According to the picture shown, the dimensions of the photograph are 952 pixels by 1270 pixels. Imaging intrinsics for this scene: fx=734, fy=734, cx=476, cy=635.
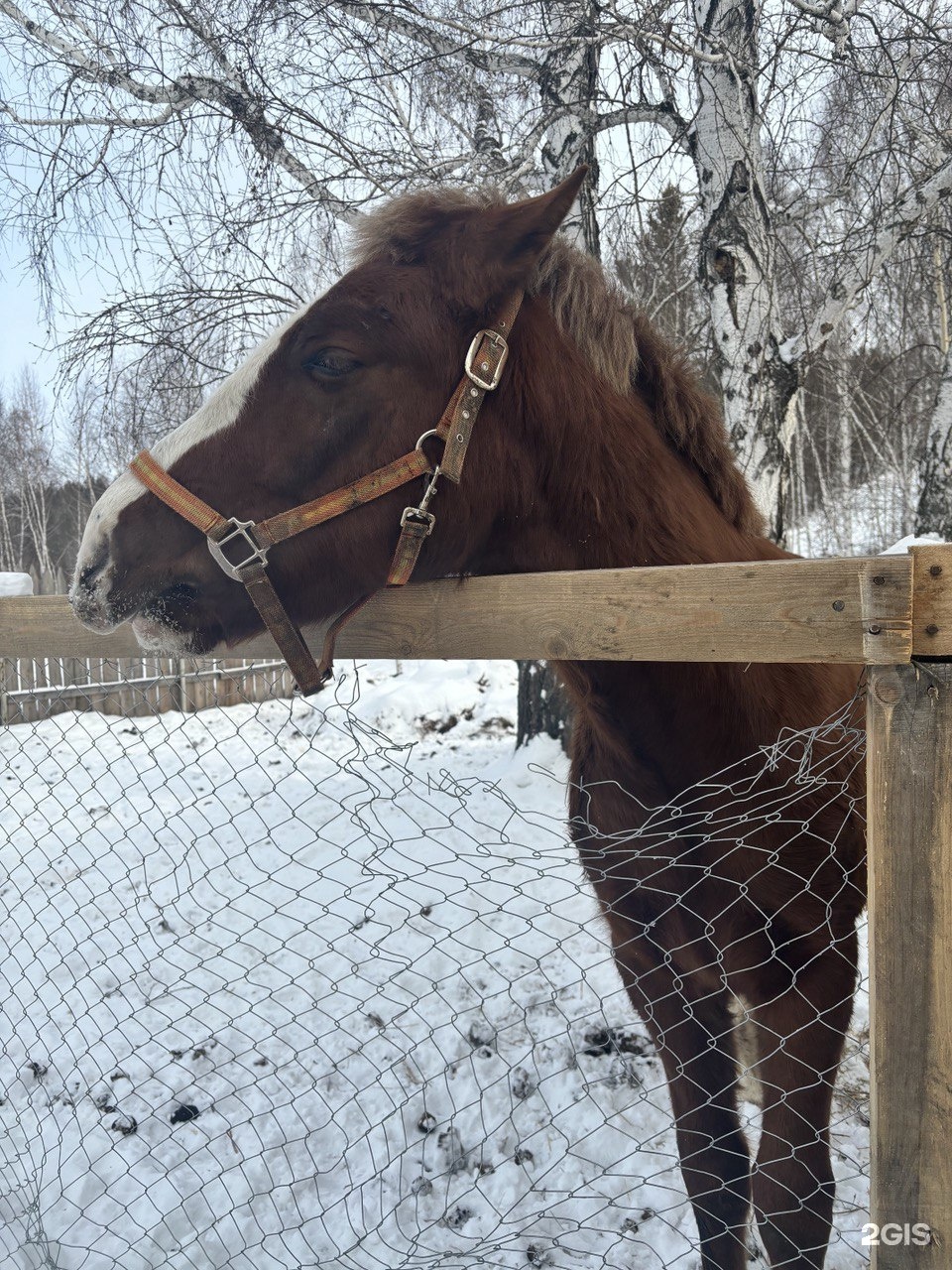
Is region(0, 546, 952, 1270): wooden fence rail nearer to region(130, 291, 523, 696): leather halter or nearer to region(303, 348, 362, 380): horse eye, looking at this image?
region(130, 291, 523, 696): leather halter

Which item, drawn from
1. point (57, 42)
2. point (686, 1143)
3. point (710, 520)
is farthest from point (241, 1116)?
point (57, 42)

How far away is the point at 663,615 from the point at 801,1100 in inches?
50.6

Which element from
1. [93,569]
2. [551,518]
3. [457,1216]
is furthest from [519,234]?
[457,1216]

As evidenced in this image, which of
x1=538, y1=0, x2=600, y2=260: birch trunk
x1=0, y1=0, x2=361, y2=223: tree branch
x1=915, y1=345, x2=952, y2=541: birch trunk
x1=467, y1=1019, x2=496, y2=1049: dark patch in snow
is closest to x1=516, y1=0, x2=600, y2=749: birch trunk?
x1=538, y1=0, x2=600, y2=260: birch trunk

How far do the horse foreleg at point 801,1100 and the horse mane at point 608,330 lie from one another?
1068 mm

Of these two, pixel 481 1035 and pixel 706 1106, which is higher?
pixel 706 1106

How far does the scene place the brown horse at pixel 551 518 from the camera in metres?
1.48

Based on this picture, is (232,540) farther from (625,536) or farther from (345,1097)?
(345,1097)

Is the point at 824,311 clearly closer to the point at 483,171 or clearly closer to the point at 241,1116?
the point at 483,171

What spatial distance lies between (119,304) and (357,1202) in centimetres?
645

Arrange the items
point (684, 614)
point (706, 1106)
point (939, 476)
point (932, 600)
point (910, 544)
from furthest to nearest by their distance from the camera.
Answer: point (939, 476)
point (706, 1106)
point (910, 544)
point (684, 614)
point (932, 600)

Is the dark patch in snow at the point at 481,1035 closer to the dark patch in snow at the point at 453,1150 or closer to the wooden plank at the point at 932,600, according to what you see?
the dark patch in snow at the point at 453,1150

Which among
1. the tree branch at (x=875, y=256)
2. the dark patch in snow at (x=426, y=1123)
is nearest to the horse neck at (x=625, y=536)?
the dark patch in snow at (x=426, y=1123)

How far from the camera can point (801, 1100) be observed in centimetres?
168
